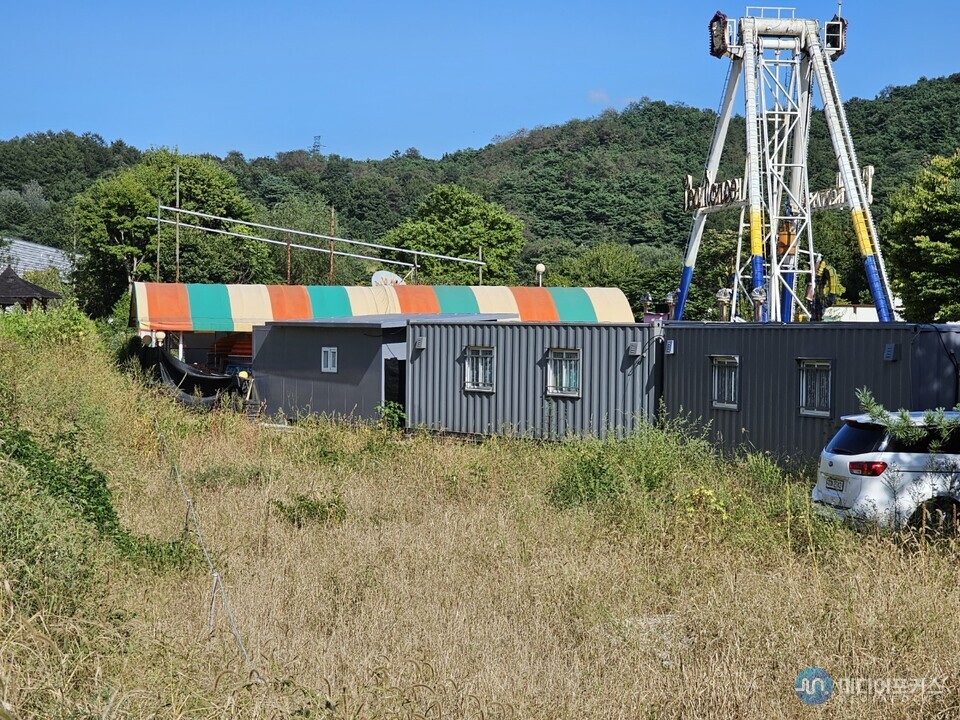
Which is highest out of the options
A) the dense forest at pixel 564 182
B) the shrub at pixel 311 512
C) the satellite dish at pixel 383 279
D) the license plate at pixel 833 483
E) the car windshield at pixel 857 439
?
the dense forest at pixel 564 182

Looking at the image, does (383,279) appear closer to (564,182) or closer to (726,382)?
(726,382)

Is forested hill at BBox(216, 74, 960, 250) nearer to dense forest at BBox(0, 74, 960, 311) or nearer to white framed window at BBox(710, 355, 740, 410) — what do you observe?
dense forest at BBox(0, 74, 960, 311)

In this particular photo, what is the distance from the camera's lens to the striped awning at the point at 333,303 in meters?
30.9

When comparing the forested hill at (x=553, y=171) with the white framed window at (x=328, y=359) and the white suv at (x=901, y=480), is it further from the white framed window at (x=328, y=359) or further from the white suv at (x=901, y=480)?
the white suv at (x=901, y=480)

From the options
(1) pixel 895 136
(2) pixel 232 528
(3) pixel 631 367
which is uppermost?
(1) pixel 895 136

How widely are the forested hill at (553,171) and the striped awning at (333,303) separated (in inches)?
1446

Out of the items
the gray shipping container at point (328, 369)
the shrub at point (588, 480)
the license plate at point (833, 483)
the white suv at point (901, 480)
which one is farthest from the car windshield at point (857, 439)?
the gray shipping container at point (328, 369)

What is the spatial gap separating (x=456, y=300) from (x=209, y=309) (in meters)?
7.72

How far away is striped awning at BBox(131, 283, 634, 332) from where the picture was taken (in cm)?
3088

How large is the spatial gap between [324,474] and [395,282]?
22.3 meters

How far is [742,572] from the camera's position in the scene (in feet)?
30.0

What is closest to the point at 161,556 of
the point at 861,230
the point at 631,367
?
the point at 631,367

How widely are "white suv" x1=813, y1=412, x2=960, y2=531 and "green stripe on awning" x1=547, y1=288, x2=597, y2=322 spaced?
24.1 metres

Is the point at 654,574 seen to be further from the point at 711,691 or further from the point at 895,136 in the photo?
the point at 895,136
